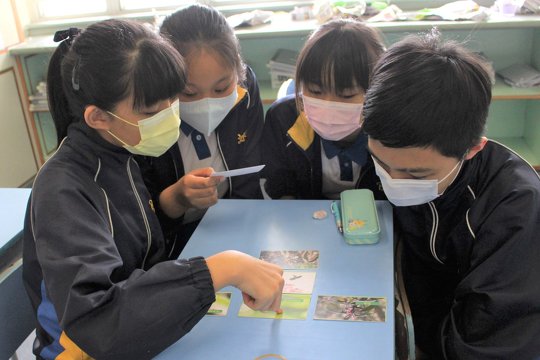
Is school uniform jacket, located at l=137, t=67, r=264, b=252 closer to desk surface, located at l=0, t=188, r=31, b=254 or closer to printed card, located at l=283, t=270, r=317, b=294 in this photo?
desk surface, located at l=0, t=188, r=31, b=254

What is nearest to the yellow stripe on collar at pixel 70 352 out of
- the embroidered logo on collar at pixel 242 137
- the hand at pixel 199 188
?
the hand at pixel 199 188

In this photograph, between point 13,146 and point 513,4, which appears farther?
point 13,146

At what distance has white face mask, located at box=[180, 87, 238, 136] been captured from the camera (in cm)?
154

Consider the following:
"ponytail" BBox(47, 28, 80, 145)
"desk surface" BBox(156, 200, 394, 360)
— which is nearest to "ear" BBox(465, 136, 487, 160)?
"desk surface" BBox(156, 200, 394, 360)

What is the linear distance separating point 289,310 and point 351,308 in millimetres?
120

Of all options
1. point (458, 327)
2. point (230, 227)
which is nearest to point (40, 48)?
point (230, 227)

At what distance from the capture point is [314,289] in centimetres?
111

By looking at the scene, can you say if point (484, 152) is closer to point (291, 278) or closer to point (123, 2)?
point (291, 278)

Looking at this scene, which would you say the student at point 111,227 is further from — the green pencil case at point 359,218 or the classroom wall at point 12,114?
the classroom wall at point 12,114

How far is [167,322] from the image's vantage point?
93 cm

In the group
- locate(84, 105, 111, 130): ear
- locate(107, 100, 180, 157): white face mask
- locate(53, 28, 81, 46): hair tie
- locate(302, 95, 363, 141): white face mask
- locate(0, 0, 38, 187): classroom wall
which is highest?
locate(53, 28, 81, 46): hair tie

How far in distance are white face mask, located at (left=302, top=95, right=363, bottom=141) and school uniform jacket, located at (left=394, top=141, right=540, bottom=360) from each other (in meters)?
0.28

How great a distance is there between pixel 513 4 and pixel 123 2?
8.49ft

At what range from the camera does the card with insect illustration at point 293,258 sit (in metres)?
1.19
